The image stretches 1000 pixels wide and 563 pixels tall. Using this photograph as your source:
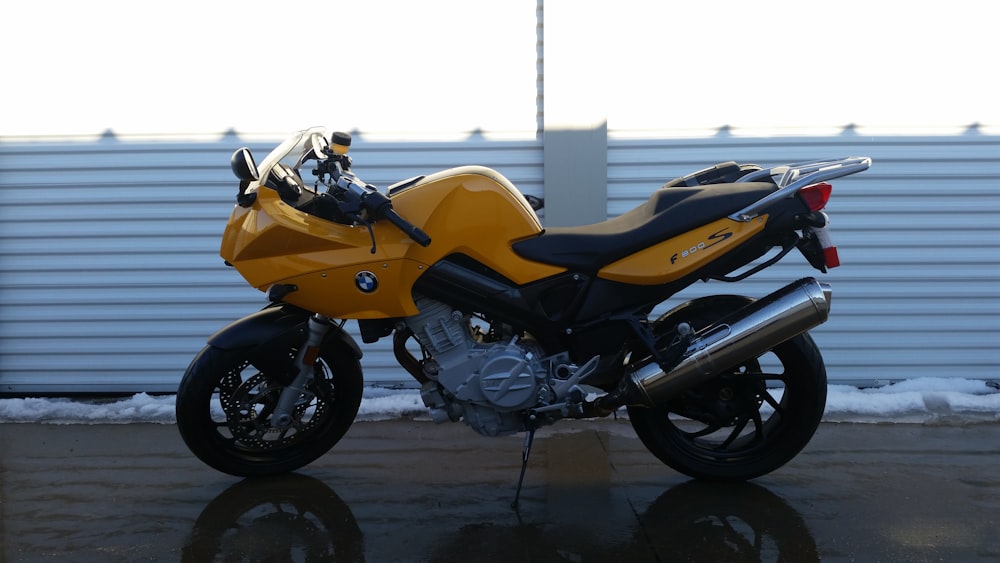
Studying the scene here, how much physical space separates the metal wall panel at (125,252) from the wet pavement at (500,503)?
99cm

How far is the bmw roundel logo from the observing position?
377 centimetres

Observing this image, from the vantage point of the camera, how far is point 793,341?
3998 mm

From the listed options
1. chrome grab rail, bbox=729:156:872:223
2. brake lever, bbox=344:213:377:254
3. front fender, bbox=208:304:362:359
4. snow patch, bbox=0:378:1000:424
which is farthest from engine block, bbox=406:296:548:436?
snow patch, bbox=0:378:1000:424

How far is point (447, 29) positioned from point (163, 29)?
5.65 ft

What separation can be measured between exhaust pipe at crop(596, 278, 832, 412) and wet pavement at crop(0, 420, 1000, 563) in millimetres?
521

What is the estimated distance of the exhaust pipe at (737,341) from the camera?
3.74 meters

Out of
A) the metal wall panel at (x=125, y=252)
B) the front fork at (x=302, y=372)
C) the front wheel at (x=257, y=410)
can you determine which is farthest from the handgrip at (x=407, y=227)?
the metal wall panel at (x=125, y=252)

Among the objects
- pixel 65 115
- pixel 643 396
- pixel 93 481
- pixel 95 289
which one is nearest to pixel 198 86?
pixel 65 115

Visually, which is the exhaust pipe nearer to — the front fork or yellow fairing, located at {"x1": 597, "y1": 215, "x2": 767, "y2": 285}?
yellow fairing, located at {"x1": 597, "y1": 215, "x2": 767, "y2": 285}

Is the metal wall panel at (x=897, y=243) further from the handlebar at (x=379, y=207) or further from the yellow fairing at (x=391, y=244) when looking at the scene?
the handlebar at (x=379, y=207)

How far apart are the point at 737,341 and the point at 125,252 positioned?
3.94 m

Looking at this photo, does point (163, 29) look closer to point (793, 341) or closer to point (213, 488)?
point (213, 488)

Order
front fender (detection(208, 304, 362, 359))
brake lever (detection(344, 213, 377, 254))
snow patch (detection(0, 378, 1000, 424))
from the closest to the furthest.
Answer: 1. brake lever (detection(344, 213, 377, 254))
2. front fender (detection(208, 304, 362, 359))
3. snow patch (detection(0, 378, 1000, 424))

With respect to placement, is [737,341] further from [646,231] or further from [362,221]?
[362,221]
